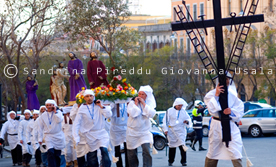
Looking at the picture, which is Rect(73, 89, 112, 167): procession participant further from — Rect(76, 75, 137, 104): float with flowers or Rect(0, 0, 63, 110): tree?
Rect(0, 0, 63, 110): tree

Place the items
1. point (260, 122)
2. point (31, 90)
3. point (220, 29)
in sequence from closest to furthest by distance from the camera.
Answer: point (220, 29) < point (31, 90) < point (260, 122)

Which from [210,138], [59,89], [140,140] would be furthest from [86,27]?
[210,138]

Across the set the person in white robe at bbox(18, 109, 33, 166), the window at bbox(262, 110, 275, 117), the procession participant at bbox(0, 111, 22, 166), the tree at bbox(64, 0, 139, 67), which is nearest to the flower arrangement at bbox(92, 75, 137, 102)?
the person in white robe at bbox(18, 109, 33, 166)

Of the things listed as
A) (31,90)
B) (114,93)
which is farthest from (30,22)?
(114,93)

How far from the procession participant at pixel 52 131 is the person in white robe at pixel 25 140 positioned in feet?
15.1

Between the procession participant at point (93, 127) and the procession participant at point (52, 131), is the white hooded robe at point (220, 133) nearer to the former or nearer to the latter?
the procession participant at point (93, 127)

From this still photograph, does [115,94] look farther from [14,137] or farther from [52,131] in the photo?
[14,137]

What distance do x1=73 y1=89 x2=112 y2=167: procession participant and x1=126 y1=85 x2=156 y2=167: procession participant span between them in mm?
842

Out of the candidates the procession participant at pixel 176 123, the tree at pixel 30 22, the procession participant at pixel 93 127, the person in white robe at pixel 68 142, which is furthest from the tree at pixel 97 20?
the procession participant at pixel 93 127

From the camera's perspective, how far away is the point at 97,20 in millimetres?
32625

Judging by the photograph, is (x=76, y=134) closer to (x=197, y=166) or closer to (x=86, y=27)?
(x=197, y=166)

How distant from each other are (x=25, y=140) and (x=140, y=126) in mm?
7926

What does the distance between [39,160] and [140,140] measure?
6164 millimetres

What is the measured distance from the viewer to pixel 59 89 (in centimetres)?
2128
